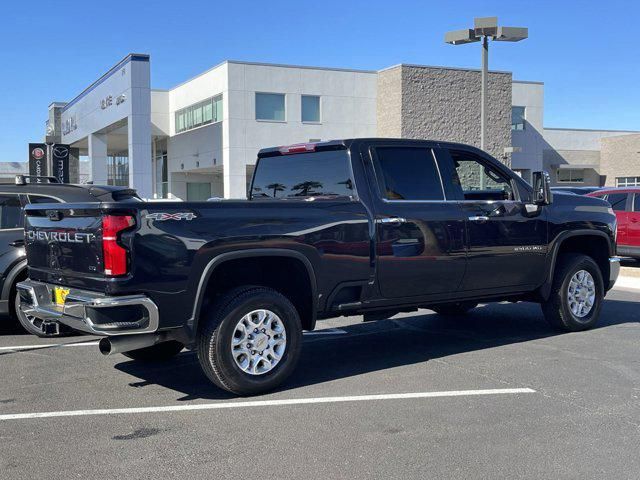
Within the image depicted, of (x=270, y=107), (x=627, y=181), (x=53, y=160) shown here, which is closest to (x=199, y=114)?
(x=270, y=107)

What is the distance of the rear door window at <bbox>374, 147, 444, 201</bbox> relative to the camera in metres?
6.37

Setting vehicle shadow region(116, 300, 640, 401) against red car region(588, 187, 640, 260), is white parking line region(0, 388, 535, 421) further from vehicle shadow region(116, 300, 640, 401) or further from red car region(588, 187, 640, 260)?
red car region(588, 187, 640, 260)

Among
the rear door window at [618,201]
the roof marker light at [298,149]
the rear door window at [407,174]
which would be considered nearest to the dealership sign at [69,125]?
the rear door window at [618,201]

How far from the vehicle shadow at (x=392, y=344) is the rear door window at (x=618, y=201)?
5.12 meters

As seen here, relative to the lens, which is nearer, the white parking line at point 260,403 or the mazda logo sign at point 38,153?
the white parking line at point 260,403

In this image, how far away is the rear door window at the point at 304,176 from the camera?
20.9 ft

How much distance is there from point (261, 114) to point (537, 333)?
1025 inches

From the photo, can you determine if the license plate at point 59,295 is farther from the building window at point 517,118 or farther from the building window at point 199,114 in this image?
the building window at point 517,118

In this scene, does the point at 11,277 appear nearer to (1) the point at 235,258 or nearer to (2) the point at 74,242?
(2) the point at 74,242

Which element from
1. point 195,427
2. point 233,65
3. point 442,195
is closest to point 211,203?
point 195,427

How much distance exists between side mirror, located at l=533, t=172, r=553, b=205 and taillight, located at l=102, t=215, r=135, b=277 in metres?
4.34

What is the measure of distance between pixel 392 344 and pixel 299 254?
93.4 inches

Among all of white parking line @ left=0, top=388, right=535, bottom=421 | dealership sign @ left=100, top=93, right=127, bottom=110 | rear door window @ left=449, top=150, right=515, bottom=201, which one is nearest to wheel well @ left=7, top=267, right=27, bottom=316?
white parking line @ left=0, top=388, right=535, bottom=421

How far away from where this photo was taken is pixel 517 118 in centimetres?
4028
